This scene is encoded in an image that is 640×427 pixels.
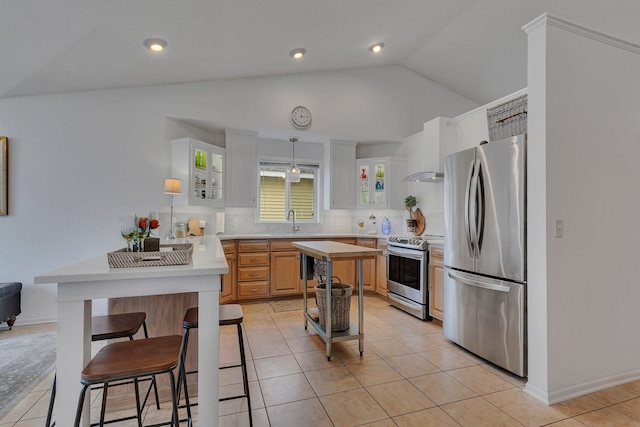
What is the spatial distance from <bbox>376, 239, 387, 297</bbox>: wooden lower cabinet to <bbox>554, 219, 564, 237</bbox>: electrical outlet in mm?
2514

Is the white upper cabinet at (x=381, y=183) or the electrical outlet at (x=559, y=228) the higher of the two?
the white upper cabinet at (x=381, y=183)

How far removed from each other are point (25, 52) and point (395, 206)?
15.1 feet

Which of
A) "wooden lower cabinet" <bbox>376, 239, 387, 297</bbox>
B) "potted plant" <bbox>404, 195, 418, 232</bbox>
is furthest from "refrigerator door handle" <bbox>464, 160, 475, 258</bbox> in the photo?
"potted plant" <bbox>404, 195, 418, 232</bbox>

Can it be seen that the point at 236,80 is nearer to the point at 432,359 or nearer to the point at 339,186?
the point at 339,186

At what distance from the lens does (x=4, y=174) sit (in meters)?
3.35

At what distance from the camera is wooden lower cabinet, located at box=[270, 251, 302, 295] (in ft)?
14.7

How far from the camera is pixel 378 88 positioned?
501 centimetres

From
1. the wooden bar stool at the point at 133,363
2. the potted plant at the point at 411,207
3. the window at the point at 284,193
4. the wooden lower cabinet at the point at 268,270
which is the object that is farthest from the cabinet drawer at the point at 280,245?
the wooden bar stool at the point at 133,363

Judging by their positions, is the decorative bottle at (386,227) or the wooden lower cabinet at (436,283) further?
the decorative bottle at (386,227)

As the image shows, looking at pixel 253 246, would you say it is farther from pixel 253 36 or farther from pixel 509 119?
pixel 509 119

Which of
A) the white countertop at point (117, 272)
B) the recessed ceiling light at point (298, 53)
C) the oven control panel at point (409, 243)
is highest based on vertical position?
the recessed ceiling light at point (298, 53)

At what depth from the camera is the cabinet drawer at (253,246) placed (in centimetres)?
434

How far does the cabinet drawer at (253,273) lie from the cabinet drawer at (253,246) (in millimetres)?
252

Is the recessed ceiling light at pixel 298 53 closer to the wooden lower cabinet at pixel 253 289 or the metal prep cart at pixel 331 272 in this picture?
the metal prep cart at pixel 331 272
